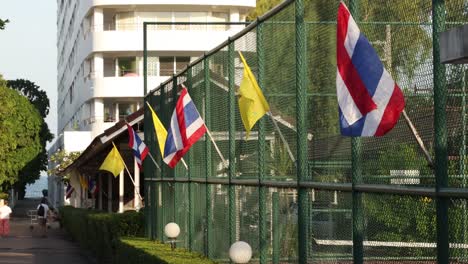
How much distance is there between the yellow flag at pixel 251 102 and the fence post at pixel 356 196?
2.00 meters

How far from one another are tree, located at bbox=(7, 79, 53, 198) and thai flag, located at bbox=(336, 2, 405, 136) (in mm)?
82198

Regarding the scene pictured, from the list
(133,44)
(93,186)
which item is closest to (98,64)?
(133,44)

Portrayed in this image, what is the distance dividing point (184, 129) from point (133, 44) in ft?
163

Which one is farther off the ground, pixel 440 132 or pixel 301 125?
pixel 301 125

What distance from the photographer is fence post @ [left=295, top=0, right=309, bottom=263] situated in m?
10.4

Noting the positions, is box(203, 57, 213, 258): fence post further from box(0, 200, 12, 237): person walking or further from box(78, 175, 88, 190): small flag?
box(78, 175, 88, 190): small flag

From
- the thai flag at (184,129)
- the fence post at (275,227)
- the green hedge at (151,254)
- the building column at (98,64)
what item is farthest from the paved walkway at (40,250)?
the building column at (98,64)

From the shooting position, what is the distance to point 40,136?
101188mm

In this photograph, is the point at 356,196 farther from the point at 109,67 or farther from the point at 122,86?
the point at 109,67

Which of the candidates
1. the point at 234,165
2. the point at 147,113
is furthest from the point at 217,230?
the point at 147,113

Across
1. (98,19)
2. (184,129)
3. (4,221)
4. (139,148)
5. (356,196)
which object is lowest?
(356,196)

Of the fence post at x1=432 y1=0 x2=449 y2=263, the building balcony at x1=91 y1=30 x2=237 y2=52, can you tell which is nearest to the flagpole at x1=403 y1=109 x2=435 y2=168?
the fence post at x1=432 y1=0 x2=449 y2=263

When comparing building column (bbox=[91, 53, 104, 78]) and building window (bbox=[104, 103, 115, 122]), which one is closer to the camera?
building column (bbox=[91, 53, 104, 78])

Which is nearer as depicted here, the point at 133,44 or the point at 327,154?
the point at 327,154
